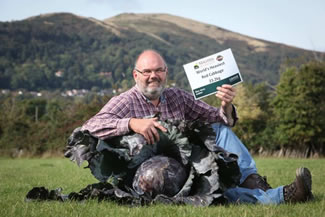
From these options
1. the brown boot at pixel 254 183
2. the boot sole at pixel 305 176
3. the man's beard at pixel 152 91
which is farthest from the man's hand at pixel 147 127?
the boot sole at pixel 305 176

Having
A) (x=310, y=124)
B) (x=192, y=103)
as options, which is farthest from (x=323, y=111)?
(x=192, y=103)

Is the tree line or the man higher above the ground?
the man

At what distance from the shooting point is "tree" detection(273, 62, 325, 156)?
3688 cm

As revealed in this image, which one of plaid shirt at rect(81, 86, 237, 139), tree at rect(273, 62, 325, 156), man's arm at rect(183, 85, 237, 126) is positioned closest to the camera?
plaid shirt at rect(81, 86, 237, 139)

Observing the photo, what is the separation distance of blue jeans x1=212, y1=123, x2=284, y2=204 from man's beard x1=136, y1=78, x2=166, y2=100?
0.93 m

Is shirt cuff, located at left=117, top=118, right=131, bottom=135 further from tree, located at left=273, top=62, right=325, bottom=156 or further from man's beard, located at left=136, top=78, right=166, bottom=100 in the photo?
tree, located at left=273, top=62, right=325, bottom=156

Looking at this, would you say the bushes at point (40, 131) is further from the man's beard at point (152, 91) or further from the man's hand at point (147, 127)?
the man's hand at point (147, 127)

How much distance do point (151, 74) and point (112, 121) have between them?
35.1 inches

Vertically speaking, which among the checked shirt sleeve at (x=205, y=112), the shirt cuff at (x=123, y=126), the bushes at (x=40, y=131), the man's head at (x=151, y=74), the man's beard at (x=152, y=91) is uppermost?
the man's head at (x=151, y=74)

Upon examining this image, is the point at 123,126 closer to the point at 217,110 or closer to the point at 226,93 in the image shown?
the point at 226,93

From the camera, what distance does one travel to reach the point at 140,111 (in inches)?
244

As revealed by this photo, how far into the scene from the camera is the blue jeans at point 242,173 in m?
5.47

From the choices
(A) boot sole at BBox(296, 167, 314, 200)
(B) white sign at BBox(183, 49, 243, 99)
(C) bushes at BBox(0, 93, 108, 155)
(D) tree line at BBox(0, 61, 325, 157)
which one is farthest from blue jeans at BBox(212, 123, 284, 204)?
(D) tree line at BBox(0, 61, 325, 157)

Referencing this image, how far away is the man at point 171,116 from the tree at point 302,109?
104 feet
